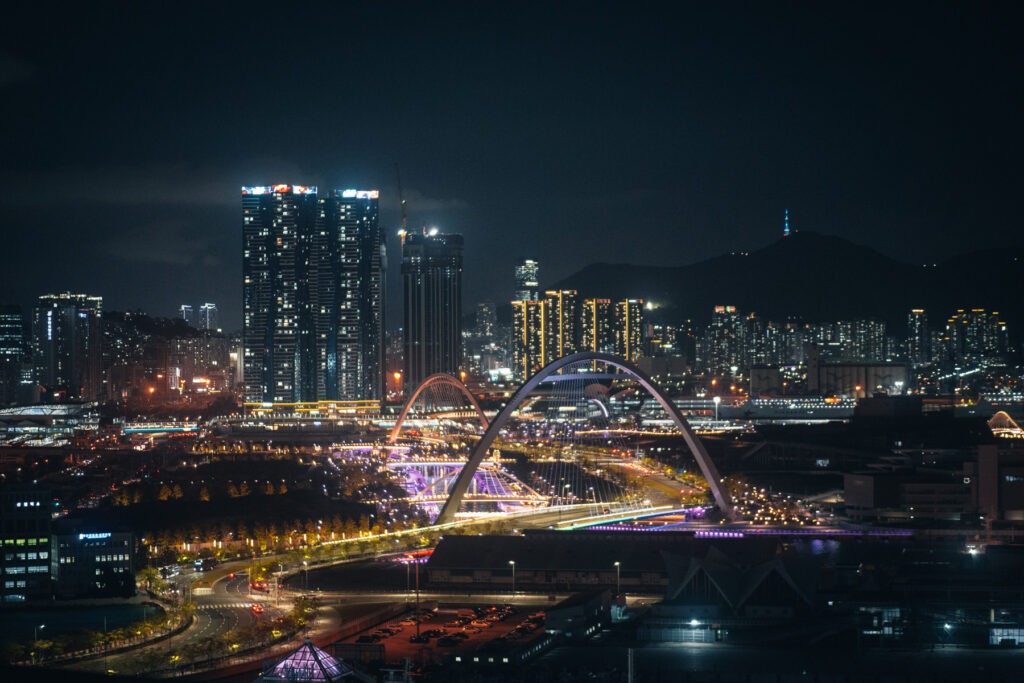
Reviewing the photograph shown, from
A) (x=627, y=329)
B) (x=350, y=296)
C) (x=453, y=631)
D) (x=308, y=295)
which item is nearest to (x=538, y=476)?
(x=453, y=631)

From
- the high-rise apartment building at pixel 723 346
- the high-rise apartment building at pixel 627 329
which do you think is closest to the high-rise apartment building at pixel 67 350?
the high-rise apartment building at pixel 627 329

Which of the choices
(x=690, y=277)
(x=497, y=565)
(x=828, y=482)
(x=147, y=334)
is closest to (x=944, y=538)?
(x=497, y=565)

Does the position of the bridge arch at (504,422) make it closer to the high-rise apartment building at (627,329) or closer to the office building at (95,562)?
the office building at (95,562)

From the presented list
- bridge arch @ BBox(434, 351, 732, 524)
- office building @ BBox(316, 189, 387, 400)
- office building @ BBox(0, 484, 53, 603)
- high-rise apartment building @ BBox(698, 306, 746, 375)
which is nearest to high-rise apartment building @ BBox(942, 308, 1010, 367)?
high-rise apartment building @ BBox(698, 306, 746, 375)

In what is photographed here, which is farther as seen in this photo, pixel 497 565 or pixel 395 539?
pixel 395 539

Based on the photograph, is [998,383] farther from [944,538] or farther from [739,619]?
[739,619]

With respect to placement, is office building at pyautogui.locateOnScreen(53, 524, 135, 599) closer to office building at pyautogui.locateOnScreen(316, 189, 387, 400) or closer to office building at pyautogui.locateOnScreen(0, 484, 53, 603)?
office building at pyautogui.locateOnScreen(0, 484, 53, 603)

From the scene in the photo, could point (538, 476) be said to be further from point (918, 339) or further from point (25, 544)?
point (918, 339)
